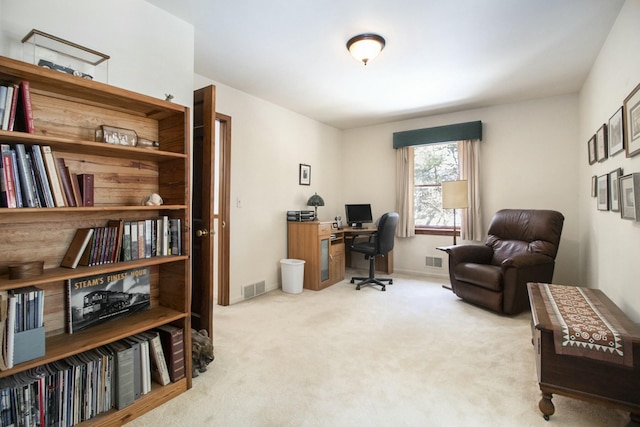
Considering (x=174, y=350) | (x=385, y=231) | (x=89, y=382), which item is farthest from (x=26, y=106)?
(x=385, y=231)

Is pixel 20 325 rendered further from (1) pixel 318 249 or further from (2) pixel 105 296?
(1) pixel 318 249

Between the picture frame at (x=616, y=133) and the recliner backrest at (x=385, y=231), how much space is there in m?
2.16

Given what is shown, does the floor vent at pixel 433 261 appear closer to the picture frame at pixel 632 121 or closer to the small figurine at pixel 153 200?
the picture frame at pixel 632 121

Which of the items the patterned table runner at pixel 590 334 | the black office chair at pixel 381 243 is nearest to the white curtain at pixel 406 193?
the black office chair at pixel 381 243

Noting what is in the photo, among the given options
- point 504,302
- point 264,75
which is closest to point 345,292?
point 504,302

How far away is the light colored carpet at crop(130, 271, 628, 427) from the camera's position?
1.62 metres

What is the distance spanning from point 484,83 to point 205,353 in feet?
12.7

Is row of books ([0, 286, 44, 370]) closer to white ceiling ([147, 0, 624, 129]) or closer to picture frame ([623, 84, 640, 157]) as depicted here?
white ceiling ([147, 0, 624, 129])

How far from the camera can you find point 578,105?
369 cm

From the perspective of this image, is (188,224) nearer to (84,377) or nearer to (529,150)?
(84,377)

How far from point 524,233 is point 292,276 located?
288 cm

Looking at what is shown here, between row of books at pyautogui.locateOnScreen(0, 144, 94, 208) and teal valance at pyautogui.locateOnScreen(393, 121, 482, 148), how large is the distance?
4.30 meters

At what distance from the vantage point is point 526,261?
119 inches

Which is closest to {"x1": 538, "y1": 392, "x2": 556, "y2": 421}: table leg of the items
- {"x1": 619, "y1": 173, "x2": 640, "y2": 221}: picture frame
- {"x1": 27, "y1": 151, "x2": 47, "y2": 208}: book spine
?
{"x1": 619, "y1": 173, "x2": 640, "y2": 221}: picture frame
